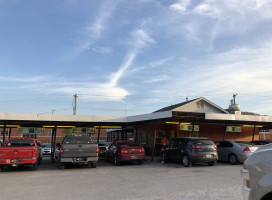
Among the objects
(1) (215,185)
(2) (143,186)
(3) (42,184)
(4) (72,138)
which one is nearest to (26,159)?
(4) (72,138)

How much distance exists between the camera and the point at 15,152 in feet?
44.2

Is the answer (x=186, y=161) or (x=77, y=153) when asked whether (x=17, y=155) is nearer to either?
(x=77, y=153)

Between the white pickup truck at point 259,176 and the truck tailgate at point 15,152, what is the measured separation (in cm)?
1227

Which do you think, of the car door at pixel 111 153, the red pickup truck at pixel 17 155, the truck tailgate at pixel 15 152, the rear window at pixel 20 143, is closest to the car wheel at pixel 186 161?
the car door at pixel 111 153

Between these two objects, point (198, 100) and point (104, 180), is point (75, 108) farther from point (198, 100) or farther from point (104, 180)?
point (104, 180)

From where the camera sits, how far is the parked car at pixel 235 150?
15617mm

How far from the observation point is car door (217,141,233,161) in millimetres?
16678

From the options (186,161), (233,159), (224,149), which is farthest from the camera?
(224,149)

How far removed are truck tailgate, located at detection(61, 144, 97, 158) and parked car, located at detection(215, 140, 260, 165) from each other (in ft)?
26.8

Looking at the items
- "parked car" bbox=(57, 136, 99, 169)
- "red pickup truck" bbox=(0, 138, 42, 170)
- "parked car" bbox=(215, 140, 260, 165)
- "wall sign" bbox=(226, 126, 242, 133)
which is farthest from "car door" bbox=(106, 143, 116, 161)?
"wall sign" bbox=(226, 126, 242, 133)

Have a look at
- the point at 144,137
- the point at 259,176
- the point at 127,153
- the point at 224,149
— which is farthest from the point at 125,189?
the point at 144,137

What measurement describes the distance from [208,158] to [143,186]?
6694 millimetres

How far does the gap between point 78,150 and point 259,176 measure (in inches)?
474

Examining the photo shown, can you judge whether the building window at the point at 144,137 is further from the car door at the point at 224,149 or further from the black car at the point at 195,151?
the black car at the point at 195,151
